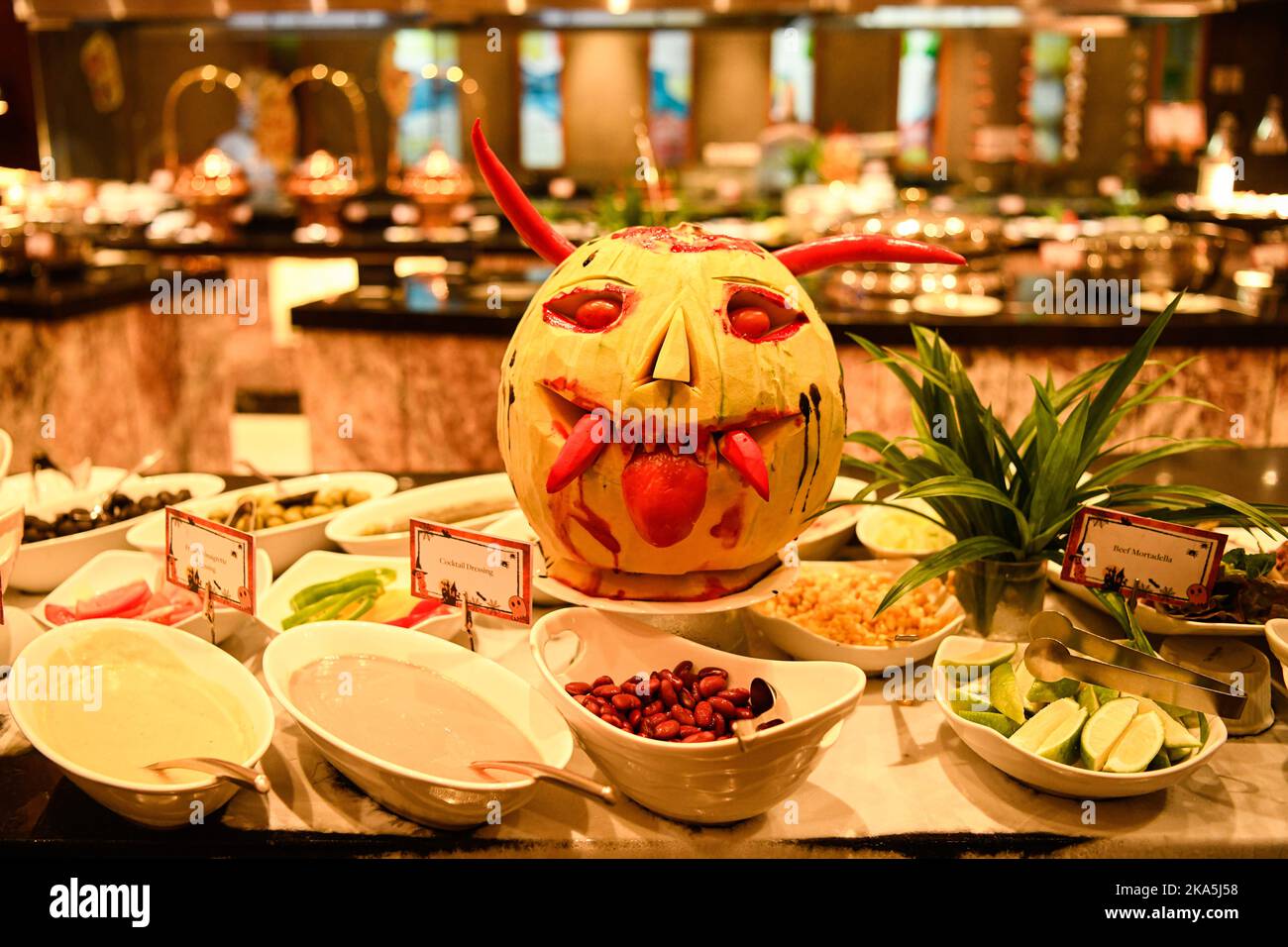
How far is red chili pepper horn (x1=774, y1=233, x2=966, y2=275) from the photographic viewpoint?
4.38ft

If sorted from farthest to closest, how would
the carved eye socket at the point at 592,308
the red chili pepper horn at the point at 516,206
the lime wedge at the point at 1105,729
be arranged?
the red chili pepper horn at the point at 516,206, the carved eye socket at the point at 592,308, the lime wedge at the point at 1105,729

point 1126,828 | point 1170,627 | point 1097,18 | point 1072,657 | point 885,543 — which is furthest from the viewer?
point 1097,18

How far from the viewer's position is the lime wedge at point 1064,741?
3.63ft

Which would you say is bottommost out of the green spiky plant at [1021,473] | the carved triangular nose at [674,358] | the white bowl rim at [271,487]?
the white bowl rim at [271,487]

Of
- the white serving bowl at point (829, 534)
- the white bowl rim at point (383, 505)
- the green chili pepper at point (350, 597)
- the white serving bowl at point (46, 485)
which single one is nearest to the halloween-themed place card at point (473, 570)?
the green chili pepper at point (350, 597)

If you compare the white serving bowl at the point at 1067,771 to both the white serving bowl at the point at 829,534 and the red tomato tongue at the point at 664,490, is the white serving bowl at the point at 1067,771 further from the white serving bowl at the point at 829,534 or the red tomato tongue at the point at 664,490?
the white serving bowl at the point at 829,534

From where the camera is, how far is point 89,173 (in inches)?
373

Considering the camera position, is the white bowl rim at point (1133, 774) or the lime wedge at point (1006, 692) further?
the lime wedge at point (1006, 692)

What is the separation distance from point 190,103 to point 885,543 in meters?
9.51

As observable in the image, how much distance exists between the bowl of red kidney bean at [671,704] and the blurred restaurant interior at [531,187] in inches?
47.5

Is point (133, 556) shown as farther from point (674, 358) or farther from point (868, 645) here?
point (868, 645)

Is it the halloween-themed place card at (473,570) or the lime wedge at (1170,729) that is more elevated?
the halloween-themed place card at (473,570)
